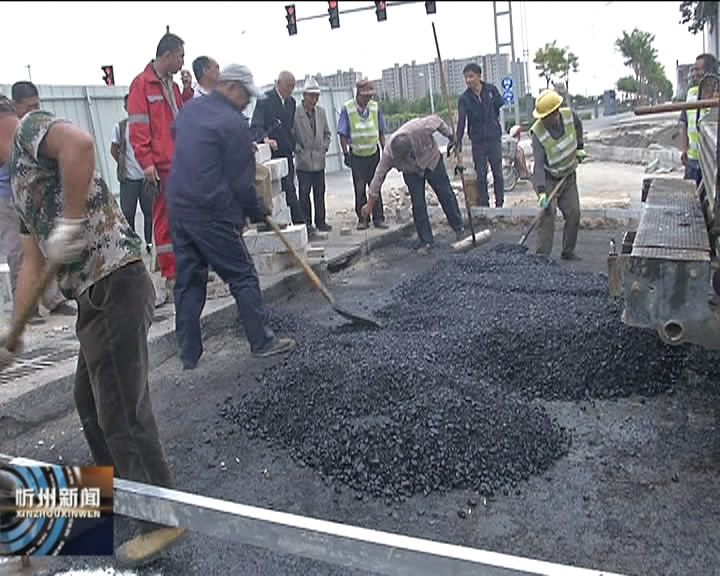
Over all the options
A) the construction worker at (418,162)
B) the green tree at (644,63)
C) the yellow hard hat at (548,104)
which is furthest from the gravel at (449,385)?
the green tree at (644,63)

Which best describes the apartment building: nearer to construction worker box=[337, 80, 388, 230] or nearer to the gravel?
construction worker box=[337, 80, 388, 230]

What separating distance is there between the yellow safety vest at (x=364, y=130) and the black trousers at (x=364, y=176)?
0.27 ft

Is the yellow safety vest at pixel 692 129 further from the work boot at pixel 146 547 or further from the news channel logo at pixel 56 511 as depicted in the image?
the news channel logo at pixel 56 511

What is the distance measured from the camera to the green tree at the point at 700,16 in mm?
6418

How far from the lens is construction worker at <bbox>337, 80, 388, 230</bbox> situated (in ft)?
28.3

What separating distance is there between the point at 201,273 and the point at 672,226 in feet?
9.17

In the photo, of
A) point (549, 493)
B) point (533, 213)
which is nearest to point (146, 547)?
point (549, 493)

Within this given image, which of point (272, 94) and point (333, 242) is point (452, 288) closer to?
point (333, 242)

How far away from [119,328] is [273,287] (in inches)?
140

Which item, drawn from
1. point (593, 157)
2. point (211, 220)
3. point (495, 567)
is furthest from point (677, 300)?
point (593, 157)

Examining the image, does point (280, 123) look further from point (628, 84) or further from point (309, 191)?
point (628, 84)

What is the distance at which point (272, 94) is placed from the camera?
26.4ft

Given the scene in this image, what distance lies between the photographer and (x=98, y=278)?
2549 millimetres

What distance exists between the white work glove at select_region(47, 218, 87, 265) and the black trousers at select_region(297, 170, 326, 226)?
630cm
